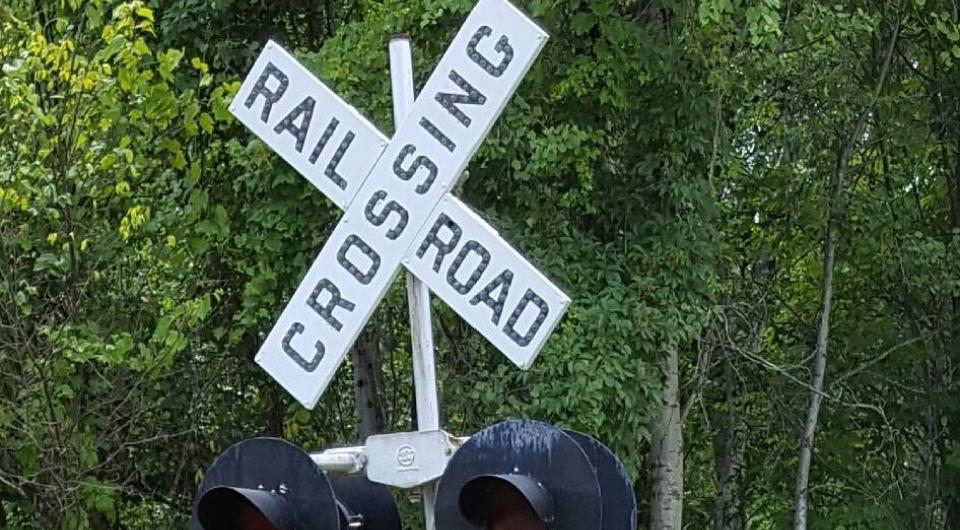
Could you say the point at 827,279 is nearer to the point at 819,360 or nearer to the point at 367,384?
the point at 819,360

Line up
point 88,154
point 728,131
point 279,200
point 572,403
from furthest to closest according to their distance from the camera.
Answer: point 728,131 < point 279,200 < point 572,403 < point 88,154

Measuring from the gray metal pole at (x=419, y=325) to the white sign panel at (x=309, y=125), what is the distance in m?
0.09

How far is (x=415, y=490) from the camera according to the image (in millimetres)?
2736

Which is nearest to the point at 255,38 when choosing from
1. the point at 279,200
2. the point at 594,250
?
the point at 279,200

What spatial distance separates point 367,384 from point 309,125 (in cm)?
779

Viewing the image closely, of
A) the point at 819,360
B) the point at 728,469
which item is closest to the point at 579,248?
the point at 819,360

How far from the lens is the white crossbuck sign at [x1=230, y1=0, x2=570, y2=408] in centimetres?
252

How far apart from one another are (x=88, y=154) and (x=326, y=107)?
13.3ft

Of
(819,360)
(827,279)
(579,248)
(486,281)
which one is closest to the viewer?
(486,281)

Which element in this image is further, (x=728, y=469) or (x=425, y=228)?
(x=728, y=469)

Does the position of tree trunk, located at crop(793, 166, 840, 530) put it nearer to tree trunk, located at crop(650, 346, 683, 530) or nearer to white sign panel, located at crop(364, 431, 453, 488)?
tree trunk, located at crop(650, 346, 683, 530)

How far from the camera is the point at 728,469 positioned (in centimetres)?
1316

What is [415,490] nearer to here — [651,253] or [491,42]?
[491,42]

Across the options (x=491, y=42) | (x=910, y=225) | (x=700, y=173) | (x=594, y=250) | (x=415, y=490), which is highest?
(x=910, y=225)
